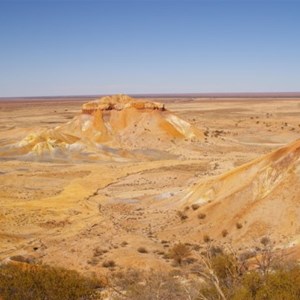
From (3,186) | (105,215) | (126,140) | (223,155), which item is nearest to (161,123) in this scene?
(126,140)

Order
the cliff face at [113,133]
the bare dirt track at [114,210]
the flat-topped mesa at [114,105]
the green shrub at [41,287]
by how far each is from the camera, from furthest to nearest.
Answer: the flat-topped mesa at [114,105]
the cliff face at [113,133]
the bare dirt track at [114,210]
the green shrub at [41,287]

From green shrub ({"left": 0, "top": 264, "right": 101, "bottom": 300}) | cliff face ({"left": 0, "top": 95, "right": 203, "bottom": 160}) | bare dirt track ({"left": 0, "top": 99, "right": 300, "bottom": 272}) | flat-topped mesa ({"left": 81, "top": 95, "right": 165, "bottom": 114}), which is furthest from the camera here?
flat-topped mesa ({"left": 81, "top": 95, "right": 165, "bottom": 114})

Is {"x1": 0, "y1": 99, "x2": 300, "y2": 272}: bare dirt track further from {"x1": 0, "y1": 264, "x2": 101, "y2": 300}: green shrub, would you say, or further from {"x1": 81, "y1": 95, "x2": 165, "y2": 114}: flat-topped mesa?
{"x1": 81, "y1": 95, "x2": 165, "y2": 114}: flat-topped mesa

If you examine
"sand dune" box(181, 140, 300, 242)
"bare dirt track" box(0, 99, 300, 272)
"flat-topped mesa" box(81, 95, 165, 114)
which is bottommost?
"bare dirt track" box(0, 99, 300, 272)

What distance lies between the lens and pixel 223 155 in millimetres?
47094

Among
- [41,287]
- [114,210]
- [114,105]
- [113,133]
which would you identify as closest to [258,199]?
[114,210]

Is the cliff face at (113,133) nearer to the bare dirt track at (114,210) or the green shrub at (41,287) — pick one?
the bare dirt track at (114,210)

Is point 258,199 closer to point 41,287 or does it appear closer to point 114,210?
point 114,210

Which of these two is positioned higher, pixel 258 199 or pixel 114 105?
pixel 114 105

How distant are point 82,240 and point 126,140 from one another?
30982 millimetres

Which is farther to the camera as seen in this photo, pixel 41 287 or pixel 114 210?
pixel 114 210

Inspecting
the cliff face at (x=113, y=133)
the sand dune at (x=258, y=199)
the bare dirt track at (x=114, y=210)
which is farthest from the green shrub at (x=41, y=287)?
the cliff face at (x=113, y=133)

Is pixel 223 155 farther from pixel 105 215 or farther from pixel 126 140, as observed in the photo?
pixel 105 215

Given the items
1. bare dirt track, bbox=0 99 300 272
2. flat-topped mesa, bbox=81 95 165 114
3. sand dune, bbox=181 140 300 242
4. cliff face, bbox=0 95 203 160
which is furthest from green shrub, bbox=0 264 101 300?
flat-topped mesa, bbox=81 95 165 114
